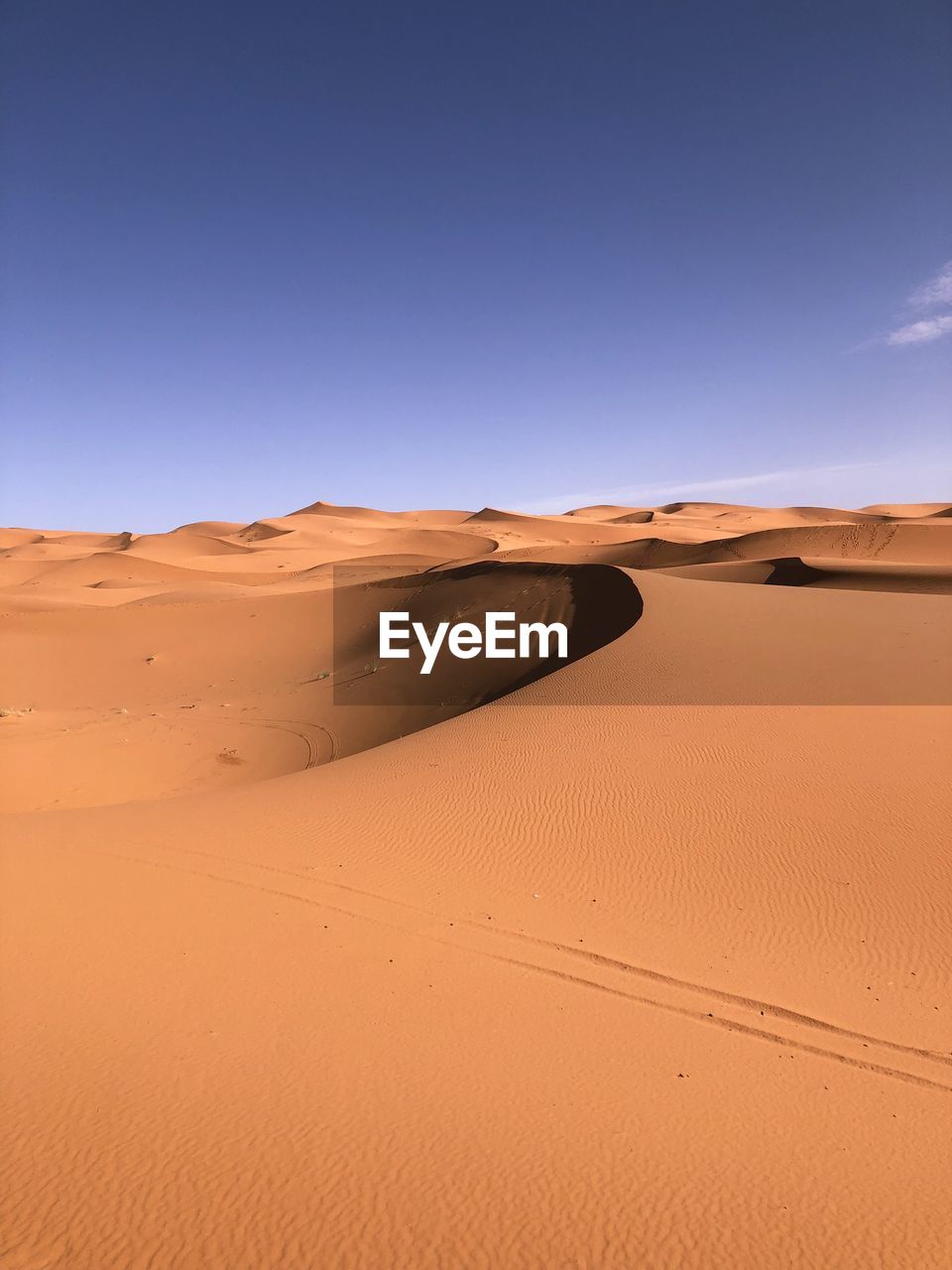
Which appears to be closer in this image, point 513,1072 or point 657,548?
point 513,1072

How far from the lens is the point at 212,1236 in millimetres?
2025

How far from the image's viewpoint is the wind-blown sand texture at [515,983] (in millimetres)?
2156

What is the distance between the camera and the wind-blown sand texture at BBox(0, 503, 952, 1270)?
2.16m

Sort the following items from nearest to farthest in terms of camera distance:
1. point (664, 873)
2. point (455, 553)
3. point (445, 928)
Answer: point (445, 928)
point (664, 873)
point (455, 553)

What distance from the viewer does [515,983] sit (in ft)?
11.8

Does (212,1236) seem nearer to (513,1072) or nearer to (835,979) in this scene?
(513,1072)

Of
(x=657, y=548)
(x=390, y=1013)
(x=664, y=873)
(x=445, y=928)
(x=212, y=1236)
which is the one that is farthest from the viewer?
(x=657, y=548)

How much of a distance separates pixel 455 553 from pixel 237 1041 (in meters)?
42.5

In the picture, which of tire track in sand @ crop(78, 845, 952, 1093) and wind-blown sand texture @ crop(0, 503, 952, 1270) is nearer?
wind-blown sand texture @ crop(0, 503, 952, 1270)

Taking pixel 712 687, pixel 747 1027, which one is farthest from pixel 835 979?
pixel 712 687

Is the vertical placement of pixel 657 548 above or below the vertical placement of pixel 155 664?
above

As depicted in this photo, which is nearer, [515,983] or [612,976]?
[515,983]

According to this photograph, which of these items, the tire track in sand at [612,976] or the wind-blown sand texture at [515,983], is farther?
the tire track in sand at [612,976]

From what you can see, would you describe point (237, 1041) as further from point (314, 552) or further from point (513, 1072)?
point (314, 552)
